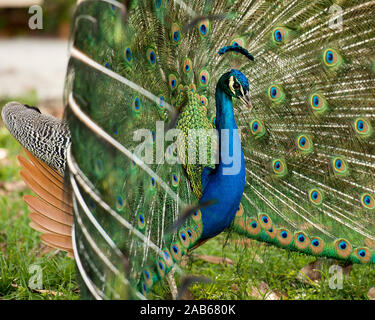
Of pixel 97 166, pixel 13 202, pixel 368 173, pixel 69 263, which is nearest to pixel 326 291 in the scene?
pixel 368 173

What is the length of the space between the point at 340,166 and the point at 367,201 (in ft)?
0.63

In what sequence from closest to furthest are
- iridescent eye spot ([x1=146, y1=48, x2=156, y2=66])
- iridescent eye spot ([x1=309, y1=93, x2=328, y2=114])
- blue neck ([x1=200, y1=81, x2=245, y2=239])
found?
1. iridescent eye spot ([x1=146, y1=48, x2=156, y2=66])
2. blue neck ([x1=200, y1=81, x2=245, y2=239])
3. iridescent eye spot ([x1=309, y1=93, x2=328, y2=114])

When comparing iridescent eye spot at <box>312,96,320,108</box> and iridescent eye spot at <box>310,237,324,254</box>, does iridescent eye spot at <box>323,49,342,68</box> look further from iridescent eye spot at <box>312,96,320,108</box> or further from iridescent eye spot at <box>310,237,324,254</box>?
iridescent eye spot at <box>310,237,324,254</box>

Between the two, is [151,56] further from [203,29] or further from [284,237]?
[284,237]

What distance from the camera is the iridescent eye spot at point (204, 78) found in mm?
2119

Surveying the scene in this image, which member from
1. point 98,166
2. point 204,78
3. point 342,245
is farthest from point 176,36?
point 342,245

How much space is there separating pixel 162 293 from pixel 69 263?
0.62 meters

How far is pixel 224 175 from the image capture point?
2.02 metres

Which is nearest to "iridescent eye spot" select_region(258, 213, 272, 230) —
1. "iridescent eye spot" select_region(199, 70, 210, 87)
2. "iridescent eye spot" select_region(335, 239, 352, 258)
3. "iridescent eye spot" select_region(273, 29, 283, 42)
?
"iridescent eye spot" select_region(335, 239, 352, 258)

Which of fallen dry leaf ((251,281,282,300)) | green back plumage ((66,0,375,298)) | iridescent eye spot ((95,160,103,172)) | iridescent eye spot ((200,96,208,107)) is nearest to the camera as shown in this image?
iridescent eye spot ((95,160,103,172))

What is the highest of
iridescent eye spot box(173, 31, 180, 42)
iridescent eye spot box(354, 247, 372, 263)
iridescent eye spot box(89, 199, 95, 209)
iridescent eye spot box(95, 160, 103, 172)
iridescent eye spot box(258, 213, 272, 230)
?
iridescent eye spot box(173, 31, 180, 42)

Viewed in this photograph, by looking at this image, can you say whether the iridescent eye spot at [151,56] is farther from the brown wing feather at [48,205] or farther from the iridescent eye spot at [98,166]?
the brown wing feather at [48,205]

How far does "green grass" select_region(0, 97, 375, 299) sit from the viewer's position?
243cm

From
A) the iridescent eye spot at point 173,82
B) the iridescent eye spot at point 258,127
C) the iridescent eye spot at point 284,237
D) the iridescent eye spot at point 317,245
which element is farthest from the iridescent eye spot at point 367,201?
the iridescent eye spot at point 173,82
